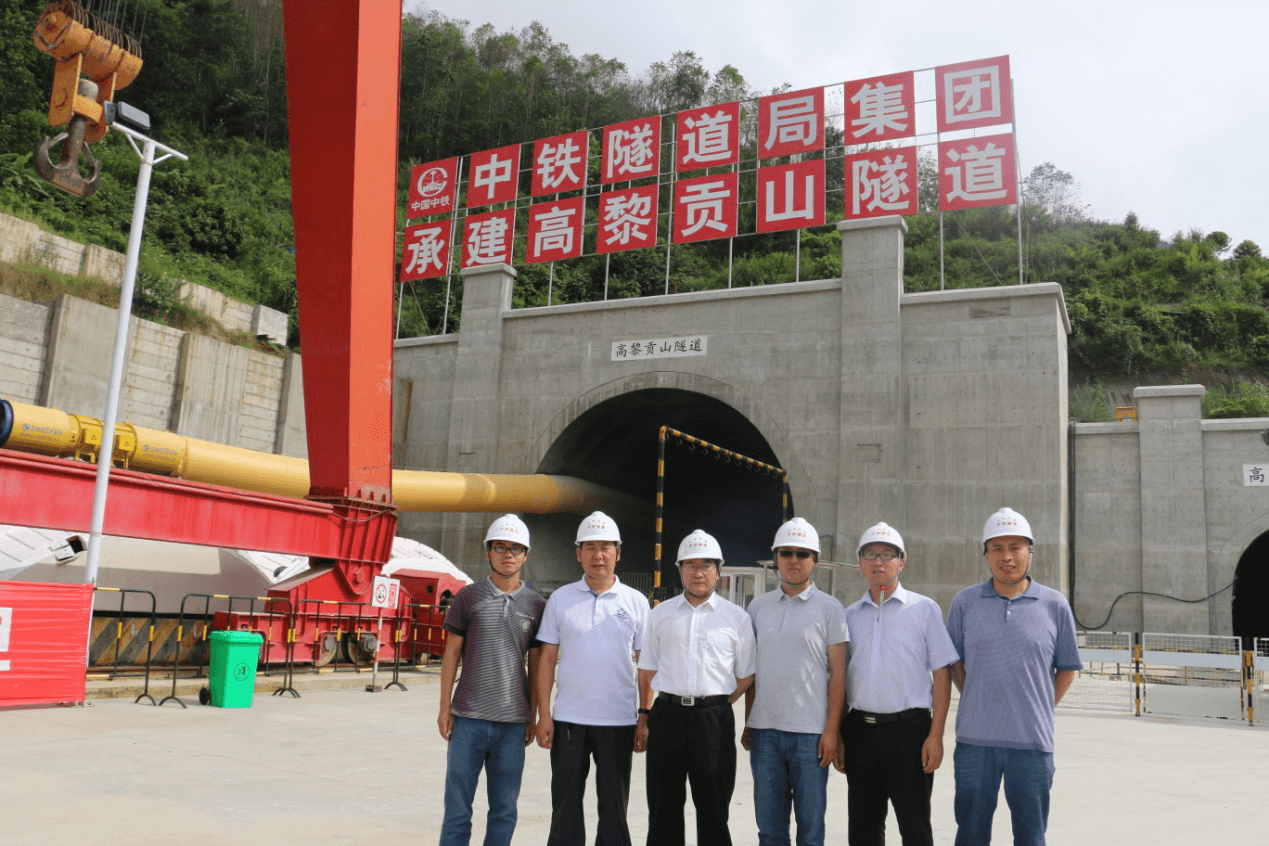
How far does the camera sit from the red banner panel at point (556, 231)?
25531 millimetres

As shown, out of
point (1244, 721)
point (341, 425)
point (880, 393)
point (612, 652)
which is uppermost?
point (880, 393)

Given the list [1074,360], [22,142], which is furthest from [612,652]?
[1074,360]

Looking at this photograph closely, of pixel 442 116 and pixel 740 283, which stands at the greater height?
pixel 442 116

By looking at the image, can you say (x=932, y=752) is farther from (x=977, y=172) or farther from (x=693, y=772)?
(x=977, y=172)

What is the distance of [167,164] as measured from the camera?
4222 cm

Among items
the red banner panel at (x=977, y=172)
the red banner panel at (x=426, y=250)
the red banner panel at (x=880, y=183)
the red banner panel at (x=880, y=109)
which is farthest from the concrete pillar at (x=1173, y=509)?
the red banner panel at (x=426, y=250)

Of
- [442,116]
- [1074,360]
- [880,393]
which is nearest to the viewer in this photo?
[880,393]

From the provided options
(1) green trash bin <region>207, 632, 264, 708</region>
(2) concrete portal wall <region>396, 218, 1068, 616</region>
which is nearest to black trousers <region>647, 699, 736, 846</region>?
(1) green trash bin <region>207, 632, 264, 708</region>

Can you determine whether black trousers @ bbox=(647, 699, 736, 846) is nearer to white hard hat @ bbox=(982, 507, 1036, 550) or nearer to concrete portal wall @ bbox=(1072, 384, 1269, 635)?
white hard hat @ bbox=(982, 507, 1036, 550)

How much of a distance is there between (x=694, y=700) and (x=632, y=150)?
22.2 m

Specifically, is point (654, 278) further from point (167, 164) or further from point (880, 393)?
point (880, 393)

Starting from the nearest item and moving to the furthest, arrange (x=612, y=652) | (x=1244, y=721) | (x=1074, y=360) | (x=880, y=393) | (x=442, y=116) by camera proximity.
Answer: (x=612, y=652)
(x=1244, y=721)
(x=880, y=393)
(x=1074, y=360)
(x=442, y=116)

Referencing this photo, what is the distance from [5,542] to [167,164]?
34.8m

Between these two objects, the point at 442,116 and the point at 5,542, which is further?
the point at 442,116
